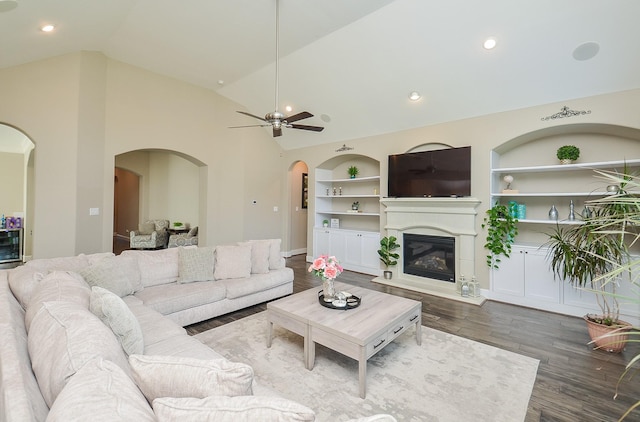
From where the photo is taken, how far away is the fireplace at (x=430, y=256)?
4852mm

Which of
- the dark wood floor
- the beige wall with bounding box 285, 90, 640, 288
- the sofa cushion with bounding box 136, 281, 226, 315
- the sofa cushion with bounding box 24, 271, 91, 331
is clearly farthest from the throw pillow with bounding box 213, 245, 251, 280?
the beige wall with bounding box 285, 90, 640, 288

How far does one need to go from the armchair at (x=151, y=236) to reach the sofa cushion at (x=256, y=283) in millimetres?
5598

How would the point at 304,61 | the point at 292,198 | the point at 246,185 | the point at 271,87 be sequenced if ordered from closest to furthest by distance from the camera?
the point at 304,61, the point at 271,87, the point at 246,185, the point at 292,198

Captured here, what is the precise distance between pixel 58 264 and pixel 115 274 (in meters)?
0.56

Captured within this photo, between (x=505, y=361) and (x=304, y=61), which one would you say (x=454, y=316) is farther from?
(x=304, y=61)

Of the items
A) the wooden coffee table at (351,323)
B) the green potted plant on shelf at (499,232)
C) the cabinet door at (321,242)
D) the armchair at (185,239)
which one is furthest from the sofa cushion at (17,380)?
the armchair at (185,239)

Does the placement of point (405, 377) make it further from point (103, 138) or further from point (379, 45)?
point (103, 138)

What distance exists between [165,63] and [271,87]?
1.87m

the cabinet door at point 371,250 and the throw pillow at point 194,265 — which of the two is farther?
the cabinet door at point 371,250

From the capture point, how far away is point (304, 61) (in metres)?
4.82

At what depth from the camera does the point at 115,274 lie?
2877mm

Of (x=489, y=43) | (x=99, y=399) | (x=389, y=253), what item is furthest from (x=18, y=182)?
(x=489, y=43)

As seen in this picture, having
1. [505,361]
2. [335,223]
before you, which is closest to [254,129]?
[335,223]

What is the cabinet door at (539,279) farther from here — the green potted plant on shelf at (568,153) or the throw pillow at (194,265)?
the throw pillow at (194,265)
